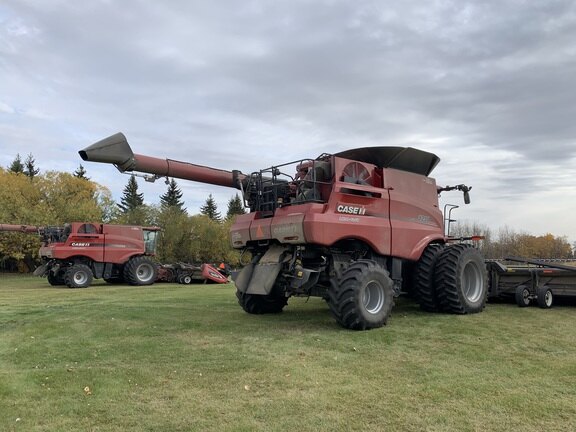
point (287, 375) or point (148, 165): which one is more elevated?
point (148, 165)

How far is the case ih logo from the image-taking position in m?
8.88

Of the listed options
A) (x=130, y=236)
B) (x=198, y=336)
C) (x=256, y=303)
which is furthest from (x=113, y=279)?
(x=198, y=336)

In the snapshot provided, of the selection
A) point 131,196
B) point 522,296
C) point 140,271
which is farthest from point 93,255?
point 131,196

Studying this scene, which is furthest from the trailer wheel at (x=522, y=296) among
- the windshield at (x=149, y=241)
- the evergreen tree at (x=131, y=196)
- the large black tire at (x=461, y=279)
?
the evergreen tree at (x=131, y=196)

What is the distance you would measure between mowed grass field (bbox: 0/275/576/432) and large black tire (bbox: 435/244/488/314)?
558 mm

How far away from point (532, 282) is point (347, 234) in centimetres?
555

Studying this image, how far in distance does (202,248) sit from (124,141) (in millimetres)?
37326

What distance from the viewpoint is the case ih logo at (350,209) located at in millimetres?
8875

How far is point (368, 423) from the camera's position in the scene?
4309mm

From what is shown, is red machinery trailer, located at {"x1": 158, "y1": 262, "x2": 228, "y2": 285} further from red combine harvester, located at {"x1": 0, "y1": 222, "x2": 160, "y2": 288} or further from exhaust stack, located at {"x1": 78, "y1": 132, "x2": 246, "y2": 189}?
exhaust stack, located at {"x1": 78, "y1": 132, "x2": 246, "y2": 189}

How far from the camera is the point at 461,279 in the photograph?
10227 millimetres

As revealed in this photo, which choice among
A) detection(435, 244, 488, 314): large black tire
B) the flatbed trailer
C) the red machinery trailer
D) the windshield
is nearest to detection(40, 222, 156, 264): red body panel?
the windshield

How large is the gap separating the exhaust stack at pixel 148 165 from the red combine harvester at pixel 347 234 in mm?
19

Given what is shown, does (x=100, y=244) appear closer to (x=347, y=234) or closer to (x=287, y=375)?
(x=347, y=234)
